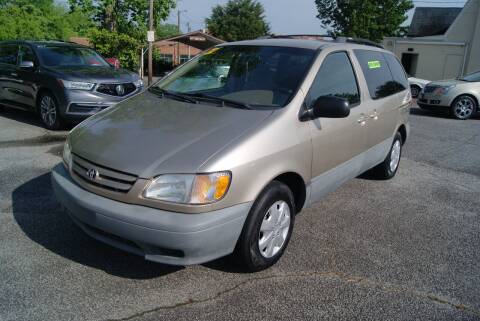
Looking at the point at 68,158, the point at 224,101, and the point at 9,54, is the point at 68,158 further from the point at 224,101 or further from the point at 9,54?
the point at 9,54

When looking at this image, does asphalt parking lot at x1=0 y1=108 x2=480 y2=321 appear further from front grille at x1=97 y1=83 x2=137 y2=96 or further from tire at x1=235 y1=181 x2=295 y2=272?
front grille at x1=97 y1=83 x2=137 y2=96

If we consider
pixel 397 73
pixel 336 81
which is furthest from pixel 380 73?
pixel 336 81

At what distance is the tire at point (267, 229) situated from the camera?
305 centimetres

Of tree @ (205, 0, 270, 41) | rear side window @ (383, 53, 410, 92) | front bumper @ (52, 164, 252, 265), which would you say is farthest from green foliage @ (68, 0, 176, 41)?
tree @ (205, 0, 270, 41)

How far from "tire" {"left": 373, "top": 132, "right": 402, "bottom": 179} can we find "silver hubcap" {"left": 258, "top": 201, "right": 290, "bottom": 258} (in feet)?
8.59

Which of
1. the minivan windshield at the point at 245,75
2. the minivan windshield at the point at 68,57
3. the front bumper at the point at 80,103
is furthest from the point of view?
the minivan windshield at the point at 68,57

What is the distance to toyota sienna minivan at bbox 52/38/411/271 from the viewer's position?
9.16 ft

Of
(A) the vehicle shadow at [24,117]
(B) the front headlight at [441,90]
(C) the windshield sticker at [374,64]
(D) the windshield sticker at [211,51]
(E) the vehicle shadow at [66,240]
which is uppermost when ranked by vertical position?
(D) the windshield sticker at [211,51]

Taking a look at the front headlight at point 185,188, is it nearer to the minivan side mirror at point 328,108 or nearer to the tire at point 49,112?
the minivan side mirror at point 328,108

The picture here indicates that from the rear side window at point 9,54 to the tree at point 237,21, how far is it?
2214 inches

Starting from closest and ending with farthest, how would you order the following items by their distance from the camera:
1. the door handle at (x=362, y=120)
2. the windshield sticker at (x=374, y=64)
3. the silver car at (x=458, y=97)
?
the door handle at (x=362, y=120)
the windshield sticker at (x=374, y=64)
the silver car at (x=458, y=97)

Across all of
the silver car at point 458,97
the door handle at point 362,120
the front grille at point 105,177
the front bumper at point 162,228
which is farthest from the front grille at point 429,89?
the front grille at point 105,177

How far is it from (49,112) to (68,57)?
1347 millimetres

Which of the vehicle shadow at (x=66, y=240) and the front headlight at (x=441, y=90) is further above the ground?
the front headlight at (x=441, y=90)
